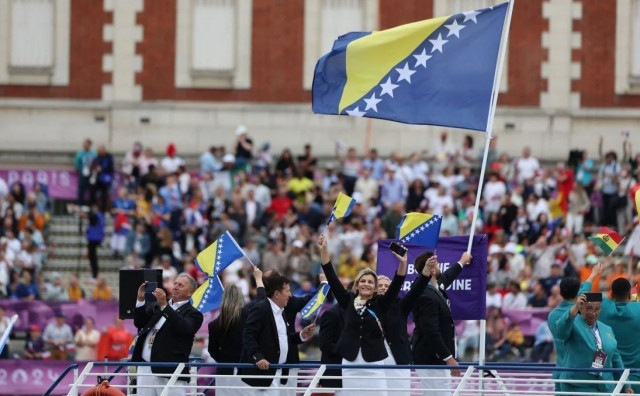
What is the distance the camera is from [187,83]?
47.2 metres

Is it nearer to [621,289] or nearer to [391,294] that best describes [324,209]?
[391,294]

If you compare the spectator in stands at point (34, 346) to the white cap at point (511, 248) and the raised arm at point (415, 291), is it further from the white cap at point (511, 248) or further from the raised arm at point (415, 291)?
the raised arm at point (415, 291)

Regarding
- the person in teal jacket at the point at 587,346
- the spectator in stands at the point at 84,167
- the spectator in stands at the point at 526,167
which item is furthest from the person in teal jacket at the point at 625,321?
the spectator in stands at the point at 84,167

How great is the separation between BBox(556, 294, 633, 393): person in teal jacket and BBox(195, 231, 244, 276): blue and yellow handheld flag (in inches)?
175

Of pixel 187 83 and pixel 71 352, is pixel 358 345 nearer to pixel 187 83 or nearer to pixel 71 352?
pixel 71 352


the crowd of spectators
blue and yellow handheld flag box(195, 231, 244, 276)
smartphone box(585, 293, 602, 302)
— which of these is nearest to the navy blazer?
smartphone box(585, 293, 602, 302)

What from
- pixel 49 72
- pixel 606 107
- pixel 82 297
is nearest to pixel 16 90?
pixel 49 72

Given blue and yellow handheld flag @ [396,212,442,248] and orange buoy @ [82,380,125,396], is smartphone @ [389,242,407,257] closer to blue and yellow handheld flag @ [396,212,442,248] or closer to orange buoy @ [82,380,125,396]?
blue and yellow handheld flag @ [396,212,442,248]

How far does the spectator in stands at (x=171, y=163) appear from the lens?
1657 inches

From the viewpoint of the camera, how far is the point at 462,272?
20.8 metres

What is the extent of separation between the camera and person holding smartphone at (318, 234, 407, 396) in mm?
19250

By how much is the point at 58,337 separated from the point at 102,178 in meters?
8.28

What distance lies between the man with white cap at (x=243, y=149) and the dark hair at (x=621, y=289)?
2338 cm

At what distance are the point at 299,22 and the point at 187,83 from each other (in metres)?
3.19
